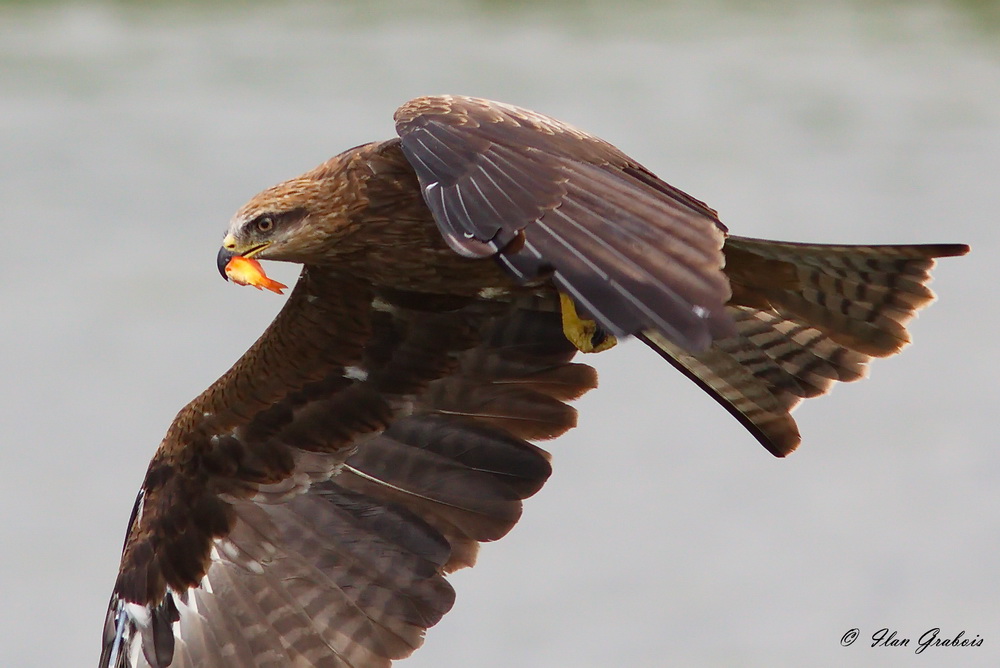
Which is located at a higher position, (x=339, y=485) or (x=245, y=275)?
(x=245, y=275)

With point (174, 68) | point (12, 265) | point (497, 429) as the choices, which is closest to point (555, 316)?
point (497, 429)

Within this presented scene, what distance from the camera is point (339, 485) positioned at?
7.97 m

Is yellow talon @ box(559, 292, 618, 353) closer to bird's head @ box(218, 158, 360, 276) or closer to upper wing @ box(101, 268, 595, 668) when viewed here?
upper wing @ box(101, 268, 595, 668)

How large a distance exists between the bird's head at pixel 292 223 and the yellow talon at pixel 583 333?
930 millimetres

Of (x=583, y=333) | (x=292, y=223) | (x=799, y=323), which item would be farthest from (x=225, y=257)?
(x=799, y=323)

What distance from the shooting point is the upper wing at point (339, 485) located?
765 cm

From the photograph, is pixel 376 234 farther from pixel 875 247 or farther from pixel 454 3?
pixel 454 3

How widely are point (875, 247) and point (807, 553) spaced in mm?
9053

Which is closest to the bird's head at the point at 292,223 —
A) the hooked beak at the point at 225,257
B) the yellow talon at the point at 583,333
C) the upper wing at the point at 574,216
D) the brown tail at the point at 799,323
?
the hooked beak at the point at 225,257

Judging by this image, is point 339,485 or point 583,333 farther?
point 339,485

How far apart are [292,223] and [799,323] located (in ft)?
6.13

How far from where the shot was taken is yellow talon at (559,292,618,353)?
7.29 meters

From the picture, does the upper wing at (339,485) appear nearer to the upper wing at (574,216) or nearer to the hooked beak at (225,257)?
the hooked beak at (225,257)

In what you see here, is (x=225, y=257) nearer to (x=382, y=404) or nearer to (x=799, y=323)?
(x=382, y=404)
